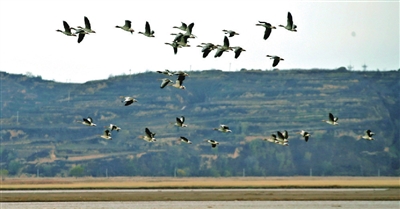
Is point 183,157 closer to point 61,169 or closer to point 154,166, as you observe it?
point 154,166

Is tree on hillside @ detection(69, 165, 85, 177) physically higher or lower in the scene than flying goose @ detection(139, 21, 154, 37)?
lower

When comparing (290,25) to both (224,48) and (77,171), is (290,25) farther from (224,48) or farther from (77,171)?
(77,171)

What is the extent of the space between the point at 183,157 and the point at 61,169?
81.7ft

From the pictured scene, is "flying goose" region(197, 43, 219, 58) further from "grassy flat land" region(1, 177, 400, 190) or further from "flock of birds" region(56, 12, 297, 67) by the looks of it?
"grassy flat land" region(1, 177, 400, 190)
